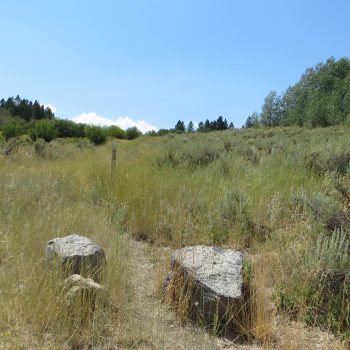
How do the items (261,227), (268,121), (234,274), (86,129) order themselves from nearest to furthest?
(234,274) < (261,227) < (86,129) < (268,121)

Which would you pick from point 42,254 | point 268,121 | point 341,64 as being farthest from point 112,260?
point 268,121

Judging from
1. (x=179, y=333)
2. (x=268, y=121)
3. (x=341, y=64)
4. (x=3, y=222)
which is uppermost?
(x=341, y=64)

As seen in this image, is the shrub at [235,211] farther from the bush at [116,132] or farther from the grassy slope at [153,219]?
the bush at [116,132]

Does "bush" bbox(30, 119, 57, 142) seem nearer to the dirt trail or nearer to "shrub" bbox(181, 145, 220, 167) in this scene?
"shrub" bbox(181, 145, 220, 167)

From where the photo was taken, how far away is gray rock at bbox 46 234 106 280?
10.1 ft

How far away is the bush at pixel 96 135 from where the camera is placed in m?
32.9

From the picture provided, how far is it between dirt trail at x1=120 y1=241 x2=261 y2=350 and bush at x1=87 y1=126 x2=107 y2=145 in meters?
30.2

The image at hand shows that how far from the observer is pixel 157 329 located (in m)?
2.53

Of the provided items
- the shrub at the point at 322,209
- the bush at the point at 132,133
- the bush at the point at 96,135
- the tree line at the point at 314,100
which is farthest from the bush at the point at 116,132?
the shrub at the point at 322,209

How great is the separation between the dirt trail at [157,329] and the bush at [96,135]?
3017 centimetres

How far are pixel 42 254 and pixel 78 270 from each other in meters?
0.42

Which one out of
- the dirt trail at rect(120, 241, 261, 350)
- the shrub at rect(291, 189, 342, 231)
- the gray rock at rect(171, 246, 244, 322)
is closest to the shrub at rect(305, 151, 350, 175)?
the shrub at rect(291, 189, 342, 231)

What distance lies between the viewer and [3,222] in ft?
13.0

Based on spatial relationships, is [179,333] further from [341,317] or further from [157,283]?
[341,317]
